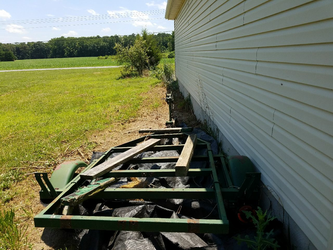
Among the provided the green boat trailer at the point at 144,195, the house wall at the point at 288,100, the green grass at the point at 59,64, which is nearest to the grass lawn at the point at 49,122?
the green boat trailer at the point at 144,195

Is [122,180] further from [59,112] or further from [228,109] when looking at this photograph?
[59,112]

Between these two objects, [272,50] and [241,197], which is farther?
[241,197]

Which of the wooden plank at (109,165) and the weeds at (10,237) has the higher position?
the wooden plank at (109,165)

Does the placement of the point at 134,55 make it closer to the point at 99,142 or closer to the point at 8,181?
the point at 99,142

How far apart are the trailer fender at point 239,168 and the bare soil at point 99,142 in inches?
85.1

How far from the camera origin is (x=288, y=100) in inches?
77.9

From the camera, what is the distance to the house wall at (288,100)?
A: 1525 mm

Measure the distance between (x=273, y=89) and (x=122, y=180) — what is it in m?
2.29

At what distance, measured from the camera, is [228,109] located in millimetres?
3748

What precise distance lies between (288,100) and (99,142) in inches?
185

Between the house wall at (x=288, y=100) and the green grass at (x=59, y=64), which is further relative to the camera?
the green grass at (x=59, y=64)

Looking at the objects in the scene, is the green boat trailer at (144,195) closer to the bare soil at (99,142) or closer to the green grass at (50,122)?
the bare soil at (99,142)

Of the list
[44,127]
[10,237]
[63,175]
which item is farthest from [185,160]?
[44,127]

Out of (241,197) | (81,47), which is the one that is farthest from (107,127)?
(81,47)
